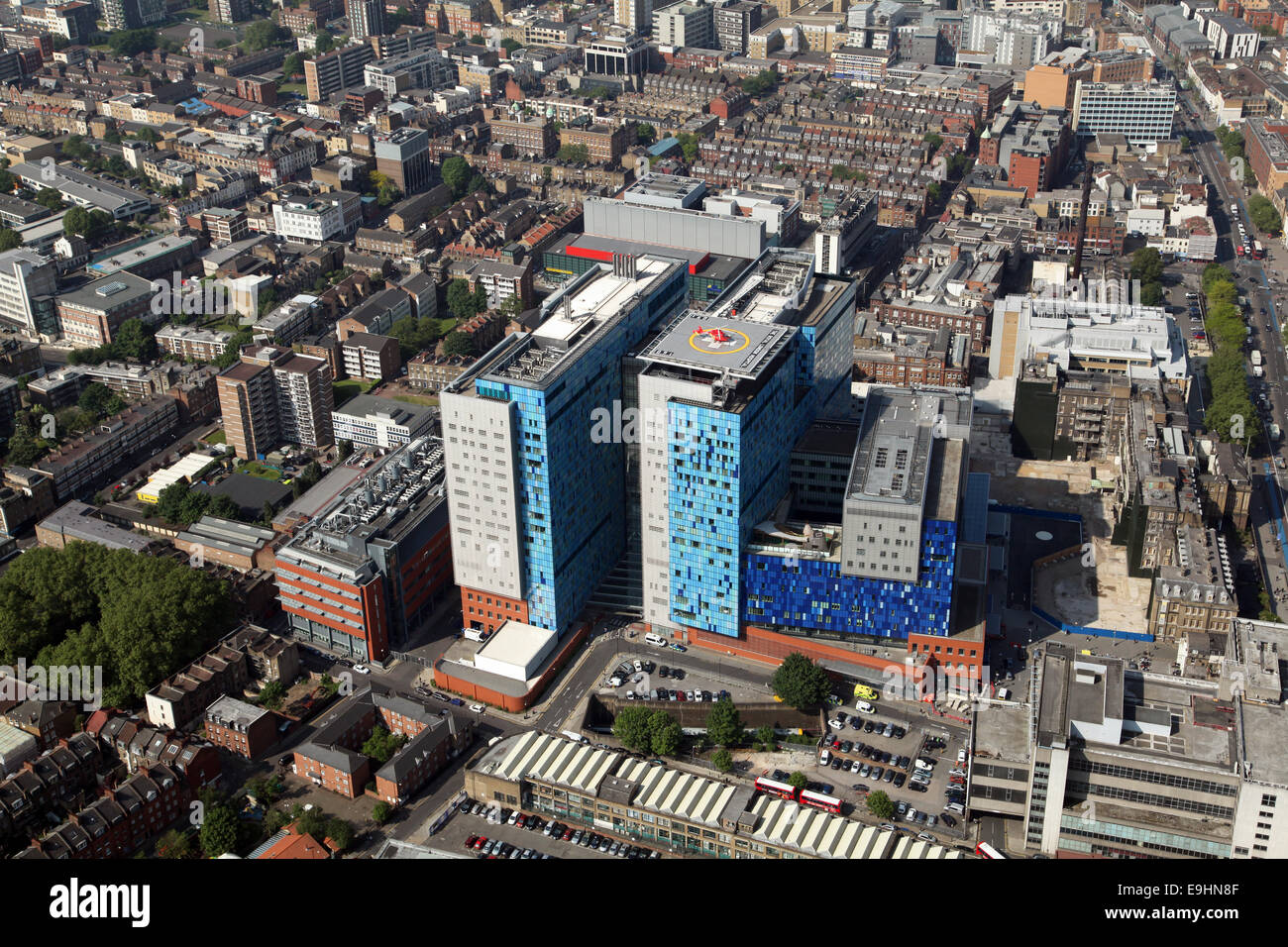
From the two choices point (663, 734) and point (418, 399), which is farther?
point (418, 399)

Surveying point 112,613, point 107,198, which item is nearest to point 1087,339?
point 112,613

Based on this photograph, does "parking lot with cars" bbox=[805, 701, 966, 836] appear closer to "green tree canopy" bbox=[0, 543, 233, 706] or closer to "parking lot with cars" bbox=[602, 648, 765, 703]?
"parking lot with cars" bbox=[602, 648, 765, 703]

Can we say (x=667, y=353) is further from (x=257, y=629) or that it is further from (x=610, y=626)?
(x=257, y=629)

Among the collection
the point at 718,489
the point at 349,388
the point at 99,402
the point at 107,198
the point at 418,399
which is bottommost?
the point at 418,399

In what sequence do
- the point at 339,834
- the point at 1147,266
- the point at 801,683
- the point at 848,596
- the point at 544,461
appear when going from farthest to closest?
the point at 1147,266
the point at 848,596
the point at 544,461
the point at 801,683
the point at 339,834

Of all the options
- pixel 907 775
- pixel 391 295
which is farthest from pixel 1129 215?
pixel 907 775

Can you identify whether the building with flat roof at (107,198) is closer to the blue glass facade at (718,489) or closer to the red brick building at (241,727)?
the red brick building at (241,727)

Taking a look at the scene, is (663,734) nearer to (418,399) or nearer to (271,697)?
(271,697)
